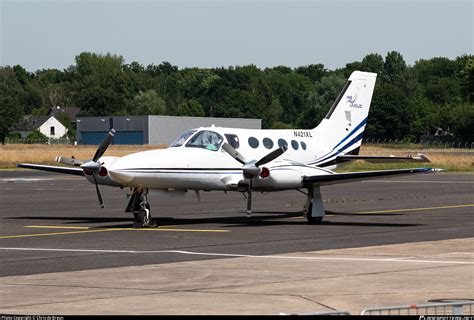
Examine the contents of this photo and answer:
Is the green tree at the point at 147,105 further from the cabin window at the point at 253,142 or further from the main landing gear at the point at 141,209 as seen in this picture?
the main landing gear at the point at 141,209

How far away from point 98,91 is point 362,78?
5736 inches

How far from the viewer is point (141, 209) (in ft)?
97.2

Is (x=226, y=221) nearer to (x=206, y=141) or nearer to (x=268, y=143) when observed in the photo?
(x=268, y=143)

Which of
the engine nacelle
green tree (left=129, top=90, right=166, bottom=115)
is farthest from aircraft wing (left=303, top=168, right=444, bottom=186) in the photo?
green tree (left=129, top=90, right=166, bottom=115)

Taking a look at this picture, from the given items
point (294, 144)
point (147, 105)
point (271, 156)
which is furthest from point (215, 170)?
point (147, 105)

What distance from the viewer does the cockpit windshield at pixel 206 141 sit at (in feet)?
99.6

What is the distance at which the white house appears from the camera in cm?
18838

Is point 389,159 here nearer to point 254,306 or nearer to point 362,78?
point 362,78

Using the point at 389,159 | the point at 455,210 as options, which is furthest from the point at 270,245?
the point at 455,210

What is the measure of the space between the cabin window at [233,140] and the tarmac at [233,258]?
2.37 metres

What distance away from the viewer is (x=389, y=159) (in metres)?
33.9

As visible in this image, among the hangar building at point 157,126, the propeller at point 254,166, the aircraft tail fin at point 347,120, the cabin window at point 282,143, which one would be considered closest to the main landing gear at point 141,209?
the propeller at point 254,166

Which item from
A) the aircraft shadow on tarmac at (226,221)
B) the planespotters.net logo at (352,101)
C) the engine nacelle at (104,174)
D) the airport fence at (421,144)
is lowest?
the airport fence at (421,144)

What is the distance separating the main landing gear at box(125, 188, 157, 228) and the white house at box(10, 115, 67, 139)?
528ft
